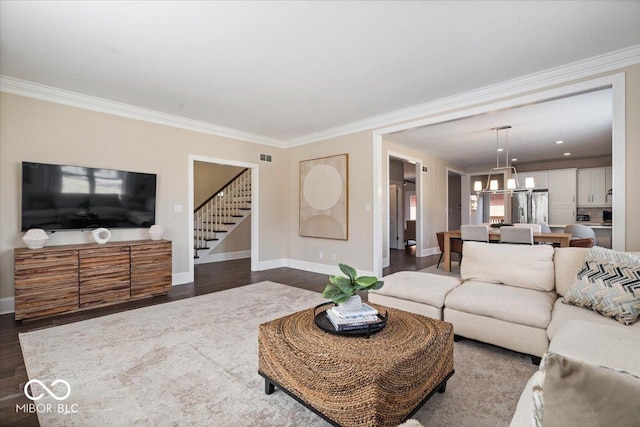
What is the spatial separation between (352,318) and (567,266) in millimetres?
2106

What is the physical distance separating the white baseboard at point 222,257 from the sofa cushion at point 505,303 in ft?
19.0

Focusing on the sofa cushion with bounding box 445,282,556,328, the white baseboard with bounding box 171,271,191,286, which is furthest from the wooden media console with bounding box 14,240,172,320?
the sofa cushion with bounding box 445,282,556,328

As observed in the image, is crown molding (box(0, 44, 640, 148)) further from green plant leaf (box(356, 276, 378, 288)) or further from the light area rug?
green plant leaf (box(356, 276, 378, 288))

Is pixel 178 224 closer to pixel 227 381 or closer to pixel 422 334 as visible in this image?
pixel 227 381

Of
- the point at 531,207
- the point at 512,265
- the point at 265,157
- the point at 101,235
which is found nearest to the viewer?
the point at 512,265

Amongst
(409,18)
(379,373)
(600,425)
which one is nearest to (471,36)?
(409,18)

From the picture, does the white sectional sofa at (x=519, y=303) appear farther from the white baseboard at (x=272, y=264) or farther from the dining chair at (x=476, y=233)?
the white baseboard at (x=272, y=264)

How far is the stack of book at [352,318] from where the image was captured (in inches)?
70.4

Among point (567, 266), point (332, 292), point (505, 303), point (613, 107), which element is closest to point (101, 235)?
point (332, 292)

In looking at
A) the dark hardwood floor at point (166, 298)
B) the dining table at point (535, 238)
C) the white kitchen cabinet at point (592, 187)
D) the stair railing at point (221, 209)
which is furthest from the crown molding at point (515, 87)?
the white kitchen cabinet at point (592, 187)

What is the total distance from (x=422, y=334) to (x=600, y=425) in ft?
4.25

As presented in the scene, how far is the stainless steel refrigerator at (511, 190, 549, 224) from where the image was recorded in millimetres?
8258

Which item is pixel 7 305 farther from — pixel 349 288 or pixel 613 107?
pixel 613 107

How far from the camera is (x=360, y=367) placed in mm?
1419
